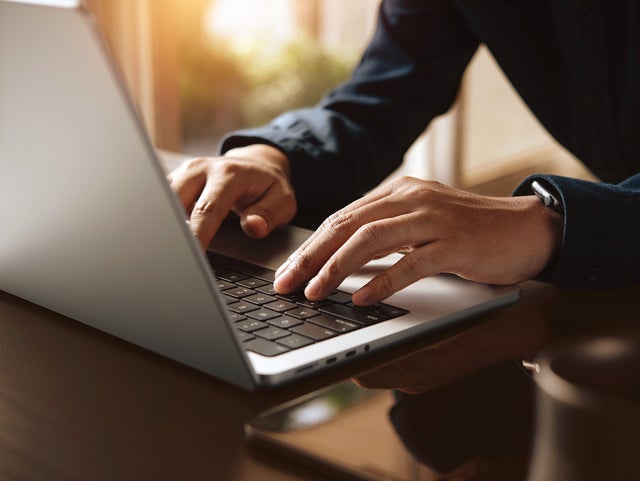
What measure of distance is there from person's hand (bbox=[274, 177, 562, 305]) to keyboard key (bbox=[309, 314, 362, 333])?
34mm

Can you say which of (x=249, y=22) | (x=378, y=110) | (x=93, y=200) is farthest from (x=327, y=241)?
(x=249, y=22)

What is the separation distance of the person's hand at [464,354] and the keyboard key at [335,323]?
1.7 inches

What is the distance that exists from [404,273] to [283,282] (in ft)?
0.32

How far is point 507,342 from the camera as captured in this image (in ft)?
2.05

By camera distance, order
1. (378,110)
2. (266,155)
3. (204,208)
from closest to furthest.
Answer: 1. (204,208)
2. (266,155)
3. (378,110)

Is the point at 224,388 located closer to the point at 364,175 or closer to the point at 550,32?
the point at 364,175

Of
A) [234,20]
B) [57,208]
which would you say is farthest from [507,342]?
[234,20]

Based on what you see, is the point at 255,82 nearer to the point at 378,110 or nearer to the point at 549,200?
the point at 378,110

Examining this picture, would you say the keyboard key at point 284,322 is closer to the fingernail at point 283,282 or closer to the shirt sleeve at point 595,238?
the fingernail at point 283,282

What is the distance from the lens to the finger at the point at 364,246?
66 cm

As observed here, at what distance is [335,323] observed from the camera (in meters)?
0.62

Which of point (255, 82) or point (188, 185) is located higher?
point (188, 185)

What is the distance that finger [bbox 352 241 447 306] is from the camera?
2.14 feet

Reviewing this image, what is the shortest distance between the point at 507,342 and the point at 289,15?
4.25 m
